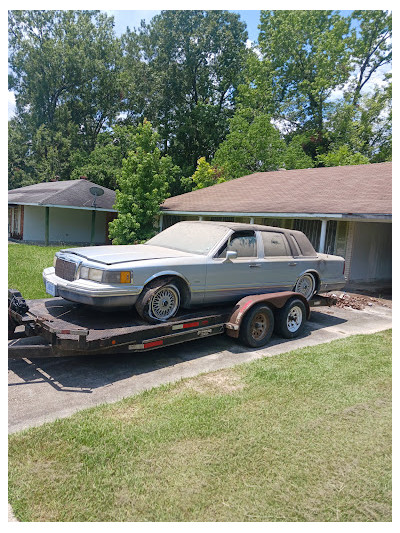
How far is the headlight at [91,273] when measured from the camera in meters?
A: 5.03

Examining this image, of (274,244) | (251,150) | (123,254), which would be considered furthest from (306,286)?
(251,150)

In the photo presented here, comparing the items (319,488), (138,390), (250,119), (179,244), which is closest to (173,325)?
(138,390)

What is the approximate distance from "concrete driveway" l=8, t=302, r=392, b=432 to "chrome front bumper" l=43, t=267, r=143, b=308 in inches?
34.6

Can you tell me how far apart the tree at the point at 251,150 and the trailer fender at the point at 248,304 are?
Result: 69.4 feet

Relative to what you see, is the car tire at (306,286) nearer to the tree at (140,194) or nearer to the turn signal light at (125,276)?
the turn signal light at (125,276)

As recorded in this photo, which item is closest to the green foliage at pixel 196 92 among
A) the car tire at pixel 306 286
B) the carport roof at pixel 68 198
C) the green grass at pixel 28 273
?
the carport roof at pixel 68 198

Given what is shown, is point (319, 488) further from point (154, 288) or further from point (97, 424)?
point (154, 288)

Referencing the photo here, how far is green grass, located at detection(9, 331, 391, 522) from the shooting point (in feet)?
9.16

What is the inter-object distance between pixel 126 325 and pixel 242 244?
2.41 meters

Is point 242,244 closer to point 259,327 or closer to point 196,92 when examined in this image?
point 259,327

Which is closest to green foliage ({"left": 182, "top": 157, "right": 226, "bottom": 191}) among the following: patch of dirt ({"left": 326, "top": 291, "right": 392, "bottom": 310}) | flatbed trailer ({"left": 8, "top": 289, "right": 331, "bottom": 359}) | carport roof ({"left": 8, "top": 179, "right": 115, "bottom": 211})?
carport roof ({"left": 8, "top": 179, "right": 115, "bottom": 211})

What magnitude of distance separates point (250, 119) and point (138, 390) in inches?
1155

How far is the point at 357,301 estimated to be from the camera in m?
11.1

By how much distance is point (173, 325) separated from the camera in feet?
17.6
